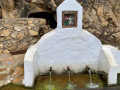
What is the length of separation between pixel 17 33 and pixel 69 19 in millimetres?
3194

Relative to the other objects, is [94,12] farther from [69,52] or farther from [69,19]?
[69,52]

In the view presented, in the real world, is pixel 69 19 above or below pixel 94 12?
below

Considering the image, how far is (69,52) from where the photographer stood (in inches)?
206

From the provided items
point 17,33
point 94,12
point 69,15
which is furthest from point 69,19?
point 94,12

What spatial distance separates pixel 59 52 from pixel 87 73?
4.53ft

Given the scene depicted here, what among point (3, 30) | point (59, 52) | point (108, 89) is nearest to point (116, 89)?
point (108, 89)

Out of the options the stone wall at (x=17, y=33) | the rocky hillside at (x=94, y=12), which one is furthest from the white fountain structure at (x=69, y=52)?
the rocky hillside at (x=94, y=12)

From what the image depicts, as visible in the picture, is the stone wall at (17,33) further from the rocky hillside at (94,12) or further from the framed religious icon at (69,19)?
the framed religious icon at (69,19)

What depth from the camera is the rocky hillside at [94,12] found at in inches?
331

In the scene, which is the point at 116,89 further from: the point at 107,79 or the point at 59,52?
the point at 59,52

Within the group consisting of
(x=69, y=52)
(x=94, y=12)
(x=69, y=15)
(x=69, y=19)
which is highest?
(x=94, y=12)

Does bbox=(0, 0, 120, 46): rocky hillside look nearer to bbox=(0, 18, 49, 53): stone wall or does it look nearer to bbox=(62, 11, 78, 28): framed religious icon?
bbox=(0, 18, 49, 53): stone wall

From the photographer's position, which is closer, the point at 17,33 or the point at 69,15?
the point at 69,15

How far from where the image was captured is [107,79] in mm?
4875
